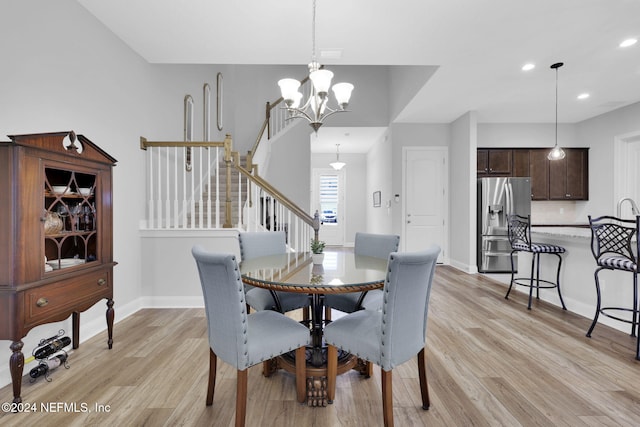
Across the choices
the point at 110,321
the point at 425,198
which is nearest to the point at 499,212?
the point at 425,198

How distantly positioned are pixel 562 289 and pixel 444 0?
3282 millimetres

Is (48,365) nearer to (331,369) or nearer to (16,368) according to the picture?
(16,368)

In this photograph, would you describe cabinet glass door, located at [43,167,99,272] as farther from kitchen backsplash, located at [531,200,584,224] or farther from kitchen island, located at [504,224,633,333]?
kitchen backsplash, located at [531,200,584,224]

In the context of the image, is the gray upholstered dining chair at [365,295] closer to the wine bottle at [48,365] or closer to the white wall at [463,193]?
the wine bottle at [48,365]

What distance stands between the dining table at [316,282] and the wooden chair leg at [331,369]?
3 cm

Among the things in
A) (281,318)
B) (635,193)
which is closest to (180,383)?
(281,318)

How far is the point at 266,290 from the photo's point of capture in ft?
8.38

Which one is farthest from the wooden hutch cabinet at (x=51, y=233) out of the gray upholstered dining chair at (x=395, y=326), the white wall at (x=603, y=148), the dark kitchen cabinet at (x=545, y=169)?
the white wall at (x=603, y=148)

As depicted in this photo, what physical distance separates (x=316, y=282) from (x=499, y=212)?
484cm

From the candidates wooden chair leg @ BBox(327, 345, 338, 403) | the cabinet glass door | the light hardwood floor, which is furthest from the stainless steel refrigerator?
the cabinet glass door

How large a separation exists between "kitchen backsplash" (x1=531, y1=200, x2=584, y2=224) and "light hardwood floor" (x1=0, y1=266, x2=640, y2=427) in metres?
3.75

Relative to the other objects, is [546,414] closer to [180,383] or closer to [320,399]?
[320,399]

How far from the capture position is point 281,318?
77.5 inches

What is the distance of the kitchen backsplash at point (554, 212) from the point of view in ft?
20.7
